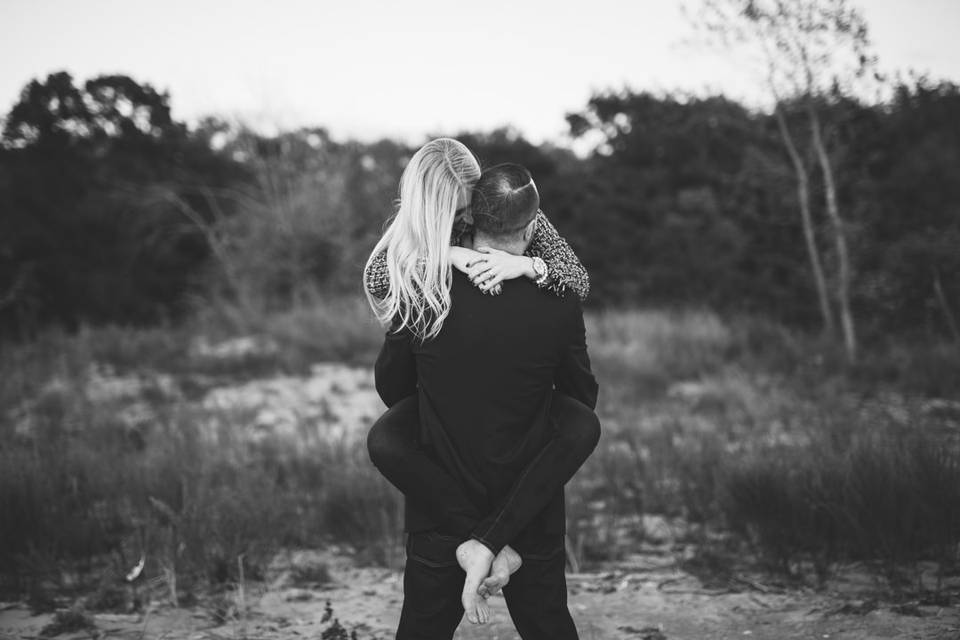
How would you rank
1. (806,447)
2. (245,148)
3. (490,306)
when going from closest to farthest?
1. (490,306)
2. (806,447)
3. (245,148)

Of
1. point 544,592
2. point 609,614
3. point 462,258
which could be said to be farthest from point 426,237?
point 609,614

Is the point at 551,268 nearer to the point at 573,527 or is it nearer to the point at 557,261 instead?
the point at 557,261

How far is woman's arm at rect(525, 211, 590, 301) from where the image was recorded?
213 centimetres

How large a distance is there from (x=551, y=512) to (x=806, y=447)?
366cm

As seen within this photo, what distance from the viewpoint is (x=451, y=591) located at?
2092 mm

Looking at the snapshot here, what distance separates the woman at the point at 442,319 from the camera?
199 cm

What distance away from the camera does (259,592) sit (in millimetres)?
3973

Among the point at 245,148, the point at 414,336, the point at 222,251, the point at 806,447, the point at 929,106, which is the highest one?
the point at 245,148

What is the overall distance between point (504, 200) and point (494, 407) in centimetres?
61

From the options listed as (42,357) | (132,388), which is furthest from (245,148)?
(132,388)

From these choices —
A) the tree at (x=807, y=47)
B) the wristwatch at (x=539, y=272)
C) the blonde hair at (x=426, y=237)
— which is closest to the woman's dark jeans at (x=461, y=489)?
the blonde hair at (x=426, y=237)

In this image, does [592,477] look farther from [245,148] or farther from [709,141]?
[245,148]

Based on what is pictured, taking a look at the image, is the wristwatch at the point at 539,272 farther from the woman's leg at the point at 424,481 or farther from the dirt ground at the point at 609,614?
the dirt ground at the point at 609,614

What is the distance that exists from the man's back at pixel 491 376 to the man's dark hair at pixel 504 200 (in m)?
0.18
